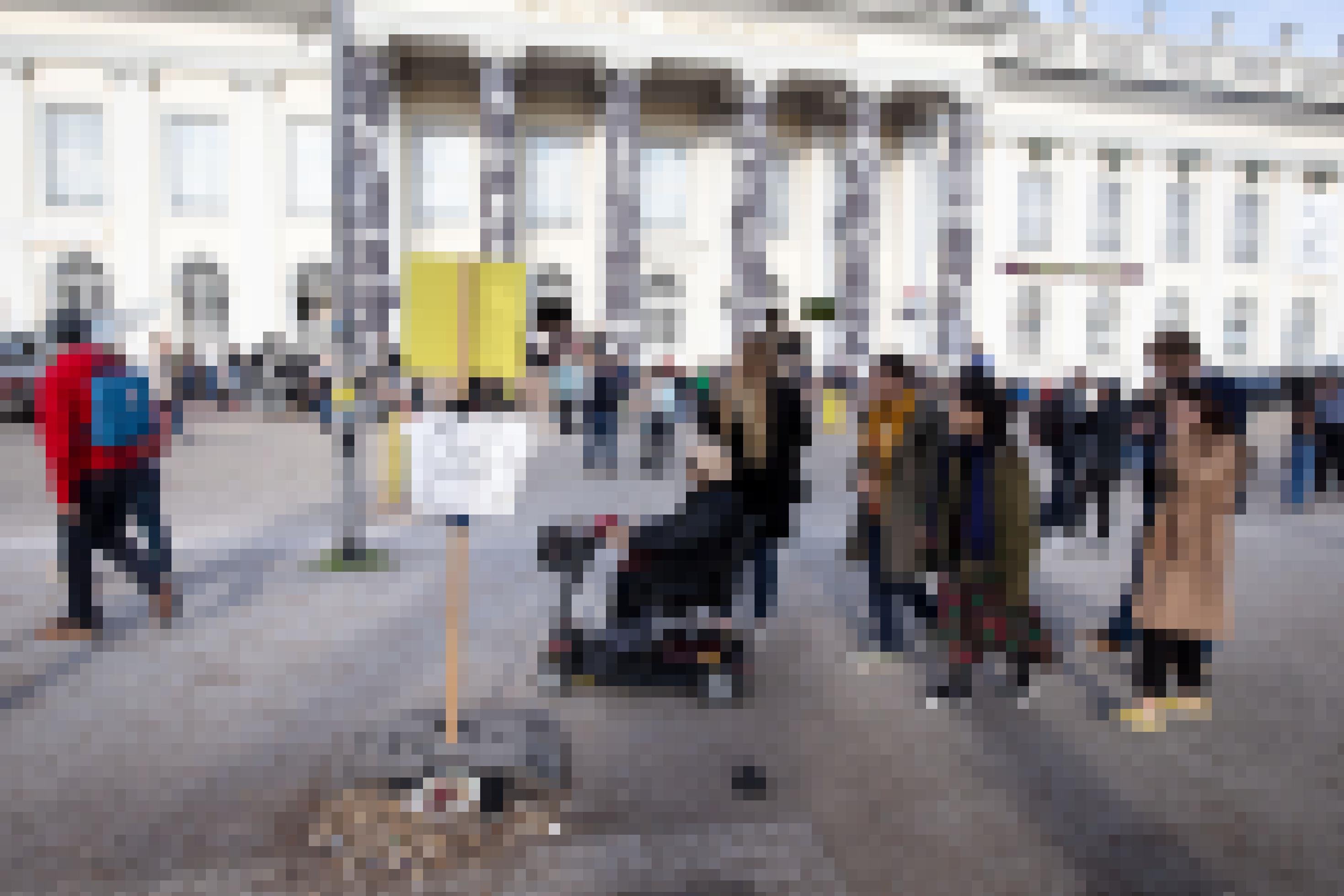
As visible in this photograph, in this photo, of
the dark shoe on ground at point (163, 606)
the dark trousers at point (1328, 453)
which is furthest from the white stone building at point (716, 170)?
the dark shoe on ground at point (163, 606)

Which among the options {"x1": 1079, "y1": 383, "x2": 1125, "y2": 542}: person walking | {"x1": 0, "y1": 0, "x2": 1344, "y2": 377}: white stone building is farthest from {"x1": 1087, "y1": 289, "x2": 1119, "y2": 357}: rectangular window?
{"x1": 1079, "y1": 383, "x2": 1125, "y2": 542}: person walking

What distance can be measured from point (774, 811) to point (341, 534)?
20.6 feet

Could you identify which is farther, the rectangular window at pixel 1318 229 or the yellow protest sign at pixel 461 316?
the rectangular window at pixel 1318 229

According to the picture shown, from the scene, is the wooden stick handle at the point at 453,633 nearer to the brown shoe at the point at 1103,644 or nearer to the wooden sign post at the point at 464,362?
the wooden sign post at the point at 464,362

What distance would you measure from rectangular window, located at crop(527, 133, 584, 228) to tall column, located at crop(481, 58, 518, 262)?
733mm

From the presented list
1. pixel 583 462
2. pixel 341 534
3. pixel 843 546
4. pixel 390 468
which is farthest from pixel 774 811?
pixel 583 462

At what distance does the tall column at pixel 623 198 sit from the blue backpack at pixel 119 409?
2416cm

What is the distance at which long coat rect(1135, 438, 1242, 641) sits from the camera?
517 centimetres

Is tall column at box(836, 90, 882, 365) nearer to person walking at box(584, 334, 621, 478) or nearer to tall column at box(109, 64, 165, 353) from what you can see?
person walking at box(584, 334, 621, 478)

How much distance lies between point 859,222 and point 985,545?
102 ft

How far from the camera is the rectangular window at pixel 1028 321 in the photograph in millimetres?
36281

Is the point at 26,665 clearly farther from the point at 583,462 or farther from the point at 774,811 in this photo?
the point at 583,462

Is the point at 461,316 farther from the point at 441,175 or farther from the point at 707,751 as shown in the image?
the point at 441,175

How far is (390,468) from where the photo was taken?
38.0ft
